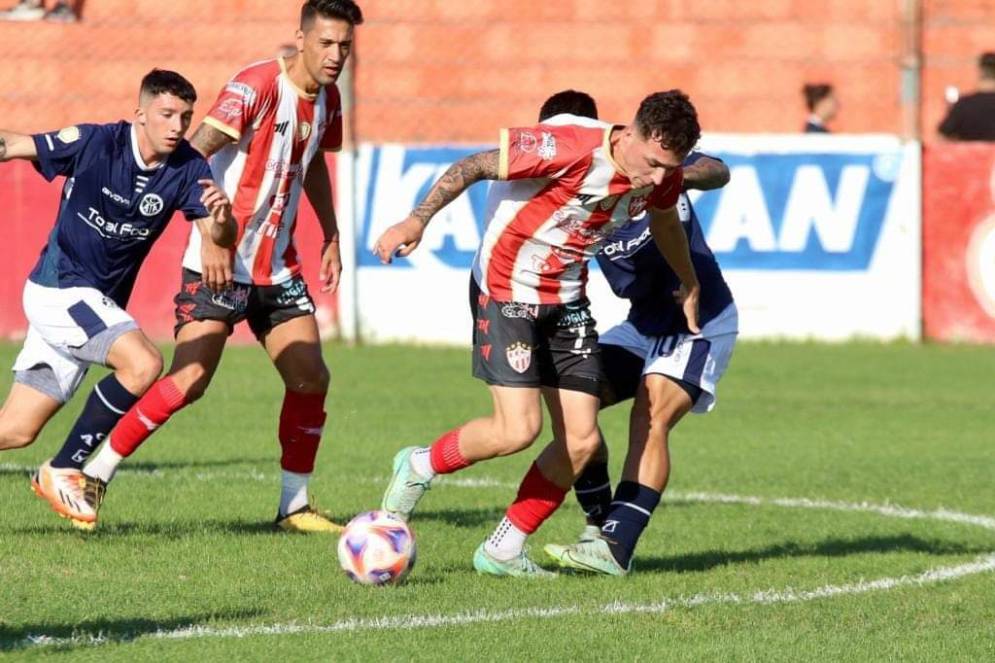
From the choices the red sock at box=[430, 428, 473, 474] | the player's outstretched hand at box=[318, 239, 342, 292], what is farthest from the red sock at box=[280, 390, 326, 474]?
the red sock at box=[430, 428, 473, 474]

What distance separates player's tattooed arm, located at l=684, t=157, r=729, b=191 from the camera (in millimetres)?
7102

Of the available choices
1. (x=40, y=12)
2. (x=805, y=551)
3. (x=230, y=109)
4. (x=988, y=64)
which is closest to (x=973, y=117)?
(x=988, y=64)

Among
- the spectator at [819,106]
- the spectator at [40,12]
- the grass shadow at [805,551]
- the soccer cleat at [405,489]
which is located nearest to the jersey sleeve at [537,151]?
the soccer cleat at [405,489]

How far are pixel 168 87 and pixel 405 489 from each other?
70.5 inches

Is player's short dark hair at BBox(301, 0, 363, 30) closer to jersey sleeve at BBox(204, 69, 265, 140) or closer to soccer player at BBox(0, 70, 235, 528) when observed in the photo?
jersey sleeve at BBox(204, 69, 265, 140)

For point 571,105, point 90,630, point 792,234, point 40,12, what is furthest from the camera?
point 40,12

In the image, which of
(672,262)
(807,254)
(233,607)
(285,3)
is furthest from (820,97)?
(233,607)

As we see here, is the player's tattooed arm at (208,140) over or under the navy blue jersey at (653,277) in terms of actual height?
over

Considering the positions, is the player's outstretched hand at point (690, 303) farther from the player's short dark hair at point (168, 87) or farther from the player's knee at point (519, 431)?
the player's short dark hair at point (168, 87)

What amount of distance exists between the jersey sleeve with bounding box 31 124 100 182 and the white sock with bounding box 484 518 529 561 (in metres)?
2.17

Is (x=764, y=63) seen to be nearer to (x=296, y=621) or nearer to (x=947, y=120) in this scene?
(x=947, y=120)

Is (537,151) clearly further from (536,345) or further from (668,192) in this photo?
(536,345)

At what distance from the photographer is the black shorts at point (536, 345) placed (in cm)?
679

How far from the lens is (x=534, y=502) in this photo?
22.8 feet
